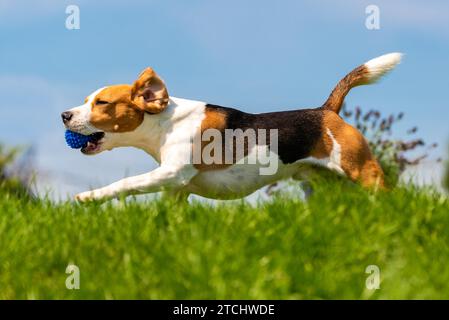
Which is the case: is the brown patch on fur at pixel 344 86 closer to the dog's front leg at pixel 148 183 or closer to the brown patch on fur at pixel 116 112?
the dog's front leg at pixel 148 183

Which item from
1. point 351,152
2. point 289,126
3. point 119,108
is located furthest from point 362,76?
point 119,108

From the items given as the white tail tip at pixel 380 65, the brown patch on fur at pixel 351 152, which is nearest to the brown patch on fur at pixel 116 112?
the brown patch on fur at pixel 351 152

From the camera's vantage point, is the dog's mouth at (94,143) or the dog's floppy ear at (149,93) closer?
the dog's floppy ear at (149,93)

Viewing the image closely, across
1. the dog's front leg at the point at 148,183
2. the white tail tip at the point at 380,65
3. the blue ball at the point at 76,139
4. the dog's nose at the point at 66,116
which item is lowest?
the dog's front leg at the point at 148,183

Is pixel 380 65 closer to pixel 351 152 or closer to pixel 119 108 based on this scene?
pixel 351 152

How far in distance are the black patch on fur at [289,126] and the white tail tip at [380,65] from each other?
3.03 feet

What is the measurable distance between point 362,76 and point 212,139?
1905mm

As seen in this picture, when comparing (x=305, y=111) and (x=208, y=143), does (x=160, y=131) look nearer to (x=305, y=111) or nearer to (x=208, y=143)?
(x=208, y=143)

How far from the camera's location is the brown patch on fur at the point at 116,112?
7.02 meters

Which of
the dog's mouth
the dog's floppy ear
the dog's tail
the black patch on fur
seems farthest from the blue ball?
the dog's tail

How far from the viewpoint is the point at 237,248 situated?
4785 mm

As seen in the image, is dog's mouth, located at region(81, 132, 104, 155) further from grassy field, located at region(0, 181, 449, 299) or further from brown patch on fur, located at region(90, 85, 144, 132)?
grassy field, located at region(0, 181, 449, 299)

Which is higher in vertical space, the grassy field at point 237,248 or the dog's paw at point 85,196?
the dog's paw at point 85,196
